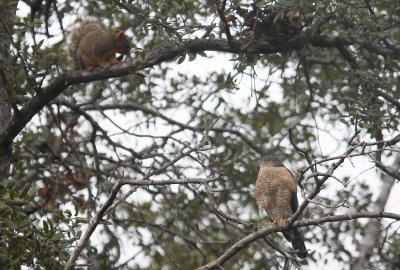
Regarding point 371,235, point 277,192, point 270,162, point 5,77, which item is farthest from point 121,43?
point 371,235

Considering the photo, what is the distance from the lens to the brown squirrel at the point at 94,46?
19.3 feet

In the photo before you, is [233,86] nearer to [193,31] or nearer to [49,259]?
[193,31]

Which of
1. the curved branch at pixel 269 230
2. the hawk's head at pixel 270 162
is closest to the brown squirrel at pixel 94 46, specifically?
the hawk's head at pixel 270 162

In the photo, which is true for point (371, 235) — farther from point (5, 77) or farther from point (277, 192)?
point (5, 77)

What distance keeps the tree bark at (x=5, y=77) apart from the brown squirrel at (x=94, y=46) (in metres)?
0.65

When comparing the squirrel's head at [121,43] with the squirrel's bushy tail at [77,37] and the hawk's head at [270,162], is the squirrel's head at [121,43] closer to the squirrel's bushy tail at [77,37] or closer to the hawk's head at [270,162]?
the squirrel's bushy tail at [77,37]

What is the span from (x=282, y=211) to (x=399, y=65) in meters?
1.33

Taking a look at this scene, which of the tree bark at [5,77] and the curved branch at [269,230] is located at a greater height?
the tree bark at [5,77]

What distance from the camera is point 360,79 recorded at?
5.43m

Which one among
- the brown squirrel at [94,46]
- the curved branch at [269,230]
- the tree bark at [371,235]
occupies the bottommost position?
the curved branch at [269,230]

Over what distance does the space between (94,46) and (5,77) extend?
1.20 m

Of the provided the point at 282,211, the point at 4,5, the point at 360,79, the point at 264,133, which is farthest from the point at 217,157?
the point at 4,5

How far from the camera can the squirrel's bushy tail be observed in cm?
620

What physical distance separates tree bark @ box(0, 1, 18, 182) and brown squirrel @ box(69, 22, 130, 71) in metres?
0.65
